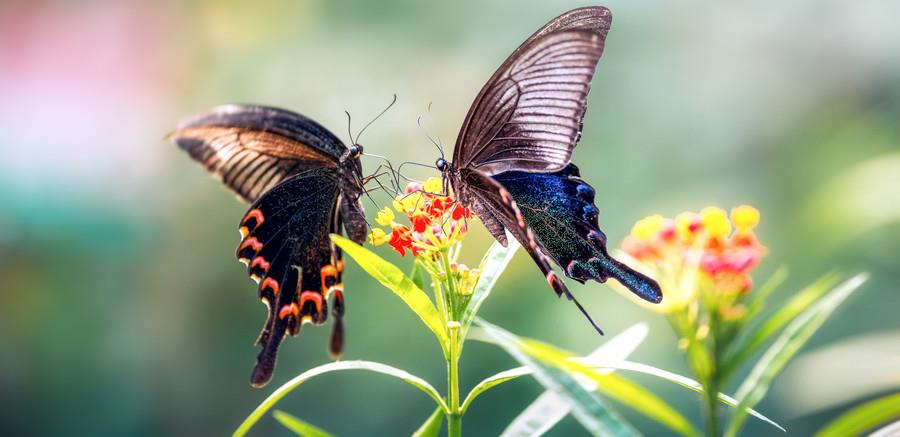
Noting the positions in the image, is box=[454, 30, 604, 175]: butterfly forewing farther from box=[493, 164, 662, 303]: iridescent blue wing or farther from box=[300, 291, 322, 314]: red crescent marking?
box=[300, 291, 322, 314]: red crescent marking

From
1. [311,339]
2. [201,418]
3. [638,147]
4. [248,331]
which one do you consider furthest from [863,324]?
[201,418]

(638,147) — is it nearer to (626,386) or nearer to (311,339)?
(311,339)

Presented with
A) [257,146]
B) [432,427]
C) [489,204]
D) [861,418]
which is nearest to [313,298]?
[257,146]

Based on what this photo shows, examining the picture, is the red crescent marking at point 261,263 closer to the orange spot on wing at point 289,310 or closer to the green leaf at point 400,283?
the orange spot on wing at point 289,310

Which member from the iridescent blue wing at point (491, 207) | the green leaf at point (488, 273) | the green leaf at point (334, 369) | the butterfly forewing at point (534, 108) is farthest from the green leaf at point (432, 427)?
the butterfly forewing at point (534, 108)

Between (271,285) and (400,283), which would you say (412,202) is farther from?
(271,285)

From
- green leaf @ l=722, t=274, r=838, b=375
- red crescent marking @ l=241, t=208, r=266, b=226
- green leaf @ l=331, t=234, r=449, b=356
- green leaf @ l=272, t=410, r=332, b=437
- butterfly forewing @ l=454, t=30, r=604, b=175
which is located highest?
butterfly forewing @ l=454, t=30, r=604, b=175

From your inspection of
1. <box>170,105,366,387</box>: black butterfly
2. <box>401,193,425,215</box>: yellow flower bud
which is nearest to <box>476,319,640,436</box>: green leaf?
<box>401,193,425,215</box>: yellow flower bud
